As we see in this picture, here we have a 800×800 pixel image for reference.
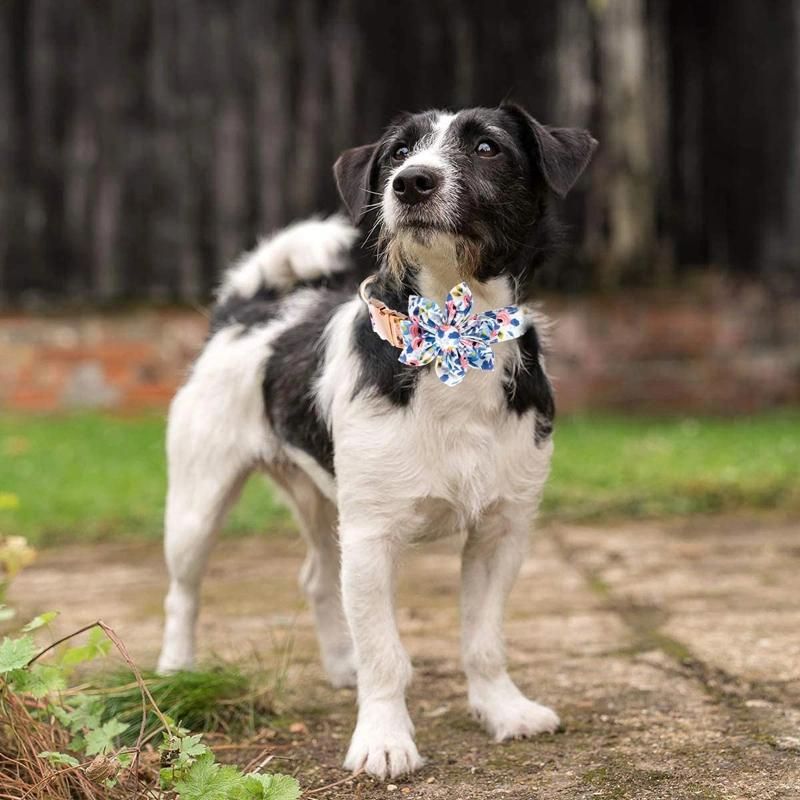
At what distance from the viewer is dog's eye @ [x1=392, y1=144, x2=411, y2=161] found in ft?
10.6

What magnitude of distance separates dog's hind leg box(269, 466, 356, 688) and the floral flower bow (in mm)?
949

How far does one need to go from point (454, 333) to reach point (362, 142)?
6728 millimetres

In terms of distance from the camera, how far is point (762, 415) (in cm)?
927

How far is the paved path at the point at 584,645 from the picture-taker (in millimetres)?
2898

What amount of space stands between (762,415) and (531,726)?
6.55 metres

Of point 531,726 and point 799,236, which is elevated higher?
point 799,236

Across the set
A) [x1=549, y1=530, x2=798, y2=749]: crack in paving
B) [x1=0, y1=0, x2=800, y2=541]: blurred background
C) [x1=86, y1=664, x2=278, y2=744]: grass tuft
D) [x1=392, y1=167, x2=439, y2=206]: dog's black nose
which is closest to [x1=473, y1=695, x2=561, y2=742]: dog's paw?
[x1=549, y1=530, x2=798, y2=749]: crack in paving

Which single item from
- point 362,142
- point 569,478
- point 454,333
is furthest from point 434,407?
point 362,142

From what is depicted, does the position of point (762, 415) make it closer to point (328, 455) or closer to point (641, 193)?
point (641, 193)

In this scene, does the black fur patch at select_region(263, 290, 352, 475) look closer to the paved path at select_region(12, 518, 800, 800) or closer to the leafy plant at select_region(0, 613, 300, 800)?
the paved path at select_region(12, 518, 800, 800)

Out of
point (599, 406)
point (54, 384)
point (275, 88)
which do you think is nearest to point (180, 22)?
point (275, 88)

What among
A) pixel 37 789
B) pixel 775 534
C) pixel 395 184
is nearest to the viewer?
pixel 37 789

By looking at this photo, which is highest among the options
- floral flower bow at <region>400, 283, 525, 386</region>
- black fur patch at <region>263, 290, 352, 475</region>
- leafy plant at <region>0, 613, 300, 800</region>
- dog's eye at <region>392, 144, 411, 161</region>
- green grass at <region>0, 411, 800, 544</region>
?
dog's eye at <region>392, 144, 411, 161</region>

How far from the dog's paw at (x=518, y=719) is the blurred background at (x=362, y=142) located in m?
5.67
